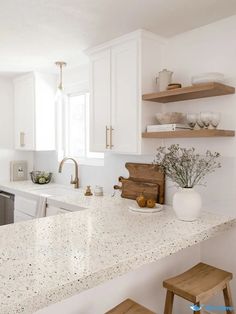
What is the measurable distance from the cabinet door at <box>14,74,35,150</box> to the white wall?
0.35 ft

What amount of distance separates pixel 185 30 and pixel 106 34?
63cm

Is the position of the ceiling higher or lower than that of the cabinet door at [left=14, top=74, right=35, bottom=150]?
higher

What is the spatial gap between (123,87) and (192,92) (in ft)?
2.13

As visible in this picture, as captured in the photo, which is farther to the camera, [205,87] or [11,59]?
[11,59]

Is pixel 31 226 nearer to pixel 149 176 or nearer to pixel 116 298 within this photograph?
pixel 116 298

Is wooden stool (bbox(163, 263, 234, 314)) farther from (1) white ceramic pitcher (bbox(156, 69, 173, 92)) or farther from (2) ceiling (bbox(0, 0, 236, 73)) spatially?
(2) ceiling (bbox(0, 0, 236, 73))

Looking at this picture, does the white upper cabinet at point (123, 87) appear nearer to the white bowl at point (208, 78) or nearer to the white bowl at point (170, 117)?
the white bowl at point (170, 117)

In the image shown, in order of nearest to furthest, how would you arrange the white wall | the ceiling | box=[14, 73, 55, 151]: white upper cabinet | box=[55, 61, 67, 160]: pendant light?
the ceiling
box=[14, 73, 55, 151]: white upper cabinet
box=[55, 61, 67, 160]: pendant light
the white wall

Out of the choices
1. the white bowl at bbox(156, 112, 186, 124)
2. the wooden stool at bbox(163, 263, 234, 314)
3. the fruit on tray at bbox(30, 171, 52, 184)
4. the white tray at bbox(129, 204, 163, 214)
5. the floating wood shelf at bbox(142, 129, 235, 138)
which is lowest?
the wooden stool at bbox(163, 263, 234, 314)

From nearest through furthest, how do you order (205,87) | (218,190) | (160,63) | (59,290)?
1. (59,290)
2. (205,87)
3. (218,190)
4. (160,63)

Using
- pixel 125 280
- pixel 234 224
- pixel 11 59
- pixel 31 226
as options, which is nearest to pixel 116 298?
pixel 125 280

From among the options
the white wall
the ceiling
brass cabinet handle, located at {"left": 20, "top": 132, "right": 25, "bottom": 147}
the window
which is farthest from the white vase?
the white wall

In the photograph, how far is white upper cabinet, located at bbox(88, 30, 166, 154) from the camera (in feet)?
7.93

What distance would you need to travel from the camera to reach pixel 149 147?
8.26 feet
